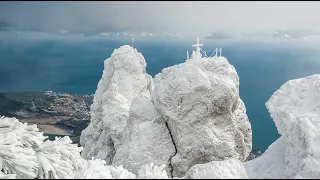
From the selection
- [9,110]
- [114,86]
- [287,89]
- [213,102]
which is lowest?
[9,110]

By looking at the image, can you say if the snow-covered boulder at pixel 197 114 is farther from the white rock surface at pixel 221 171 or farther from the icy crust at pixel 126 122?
the white rock surface at pixel 221 171

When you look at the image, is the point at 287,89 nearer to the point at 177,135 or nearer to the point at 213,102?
the point at 213,102

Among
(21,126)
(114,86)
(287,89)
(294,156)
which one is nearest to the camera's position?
(294,156)

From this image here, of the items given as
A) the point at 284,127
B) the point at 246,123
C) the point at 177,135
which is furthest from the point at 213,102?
the point at 284,127

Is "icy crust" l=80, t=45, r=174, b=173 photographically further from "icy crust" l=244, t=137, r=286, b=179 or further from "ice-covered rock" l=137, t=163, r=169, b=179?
"ice-covered rock" l=137, t=163, r=169, b=179

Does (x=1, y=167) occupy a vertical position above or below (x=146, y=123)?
above

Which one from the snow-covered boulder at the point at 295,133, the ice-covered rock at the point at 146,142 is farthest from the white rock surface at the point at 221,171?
the ice-covered rock at the point at 146,142
